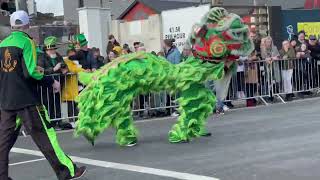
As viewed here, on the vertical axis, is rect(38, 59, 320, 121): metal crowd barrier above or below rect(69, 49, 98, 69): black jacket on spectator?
below

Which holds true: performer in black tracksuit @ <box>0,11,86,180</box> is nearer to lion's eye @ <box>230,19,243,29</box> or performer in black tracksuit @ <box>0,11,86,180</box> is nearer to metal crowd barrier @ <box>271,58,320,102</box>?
lion's eye @ <box>230,19,243,29</box>

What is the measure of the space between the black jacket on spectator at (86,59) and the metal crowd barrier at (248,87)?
0.64m

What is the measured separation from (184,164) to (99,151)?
1.97 meters

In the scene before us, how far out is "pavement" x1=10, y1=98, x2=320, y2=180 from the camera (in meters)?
7.39

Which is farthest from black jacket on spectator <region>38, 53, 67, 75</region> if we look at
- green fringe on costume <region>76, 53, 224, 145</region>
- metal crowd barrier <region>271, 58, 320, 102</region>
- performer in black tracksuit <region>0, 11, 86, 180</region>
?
metal crowd barrier <region>271, 58, 320, 102</region>

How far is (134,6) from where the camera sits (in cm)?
2727

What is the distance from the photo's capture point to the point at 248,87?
52.7ft

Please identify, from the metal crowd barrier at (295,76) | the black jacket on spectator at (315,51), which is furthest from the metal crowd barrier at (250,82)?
the black jacket on spectator at (315,51)

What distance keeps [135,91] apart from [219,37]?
1.53 metres

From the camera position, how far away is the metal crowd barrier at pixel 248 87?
43.7ft

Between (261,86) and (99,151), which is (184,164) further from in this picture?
(261,86)

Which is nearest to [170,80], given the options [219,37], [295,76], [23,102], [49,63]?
[219,37]

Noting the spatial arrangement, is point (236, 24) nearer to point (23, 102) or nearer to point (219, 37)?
point (219, 37)

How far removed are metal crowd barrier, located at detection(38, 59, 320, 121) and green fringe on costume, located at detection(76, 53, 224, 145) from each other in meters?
3.67
